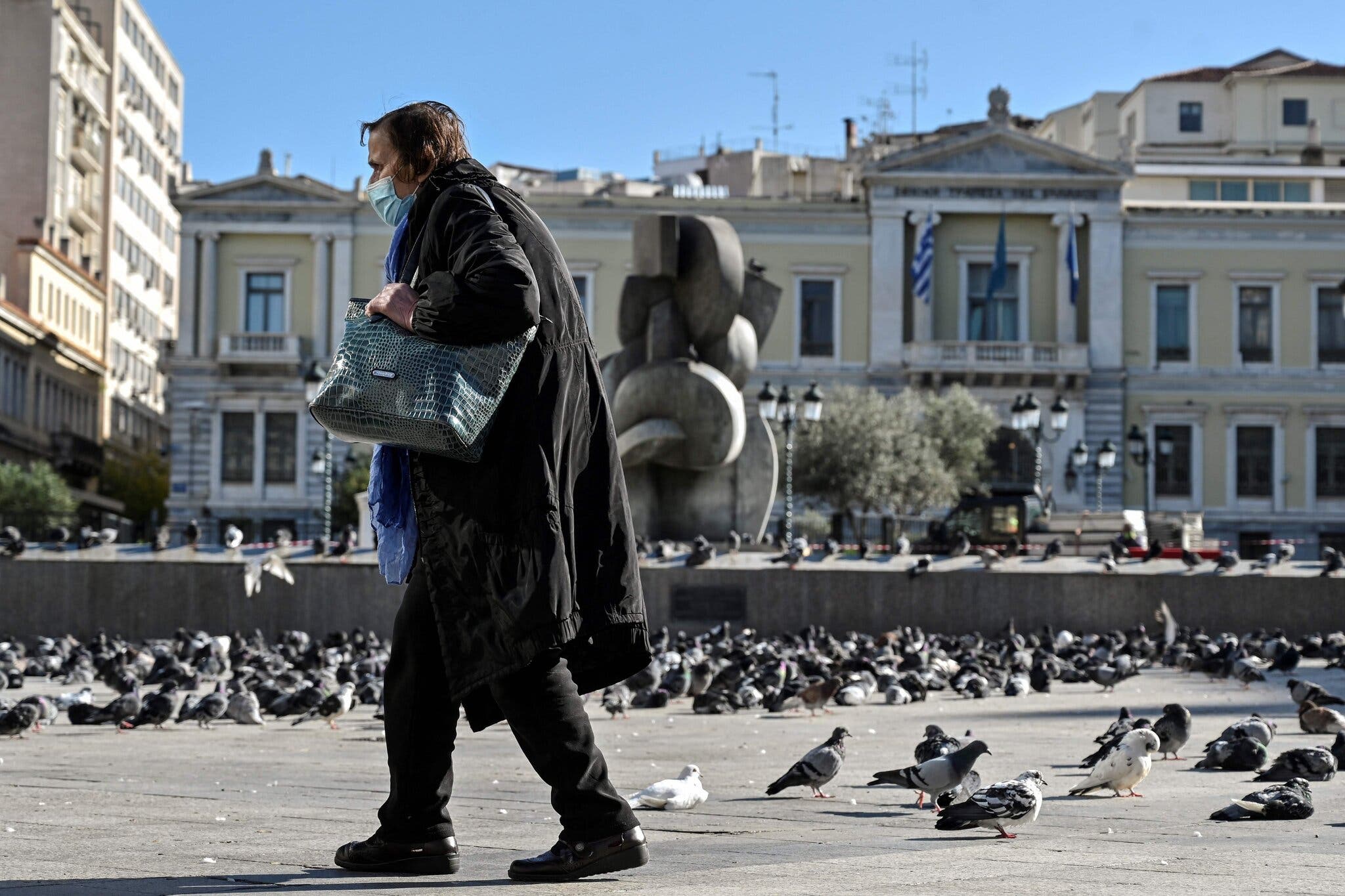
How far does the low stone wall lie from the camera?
2189cm

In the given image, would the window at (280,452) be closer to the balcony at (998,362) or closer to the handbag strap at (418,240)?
the balcony at (998,362)

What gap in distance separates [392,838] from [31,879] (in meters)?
0.88

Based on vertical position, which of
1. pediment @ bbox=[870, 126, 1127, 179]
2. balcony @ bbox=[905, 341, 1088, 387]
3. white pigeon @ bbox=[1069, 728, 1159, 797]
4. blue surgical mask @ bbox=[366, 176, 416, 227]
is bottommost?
white pigeon @ bbox=[1069, 728, 1159, 797]

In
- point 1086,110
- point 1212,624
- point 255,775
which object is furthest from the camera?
point 1086,110

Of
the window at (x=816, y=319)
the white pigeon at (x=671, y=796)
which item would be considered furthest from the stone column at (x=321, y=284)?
the white pigeon at (x=671, y=796)

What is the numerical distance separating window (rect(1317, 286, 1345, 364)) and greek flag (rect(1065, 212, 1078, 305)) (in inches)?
322

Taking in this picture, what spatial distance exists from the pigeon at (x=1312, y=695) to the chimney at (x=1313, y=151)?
6245 centimetres

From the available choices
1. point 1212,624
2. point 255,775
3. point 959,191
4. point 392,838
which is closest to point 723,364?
point 1212,624

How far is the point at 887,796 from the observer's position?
8078mm

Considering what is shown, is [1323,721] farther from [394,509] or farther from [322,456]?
[322,456]

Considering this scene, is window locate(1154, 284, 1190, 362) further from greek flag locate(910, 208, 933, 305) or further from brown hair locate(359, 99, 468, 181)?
brown hair locate(359, 99, 468, 181)

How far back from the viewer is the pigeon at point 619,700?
14.5m

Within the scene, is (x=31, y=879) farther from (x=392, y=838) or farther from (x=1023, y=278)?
(x=1023, y=278)

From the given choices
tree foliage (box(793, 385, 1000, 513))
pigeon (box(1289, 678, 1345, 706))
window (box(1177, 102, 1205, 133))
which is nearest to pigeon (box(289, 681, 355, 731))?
pigeon (box(1289, 678, 1345, 706))
